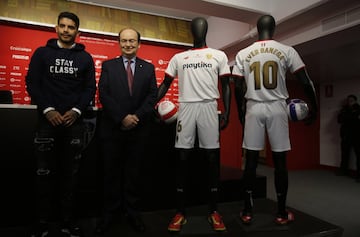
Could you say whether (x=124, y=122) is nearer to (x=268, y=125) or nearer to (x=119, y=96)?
(x=119, y=96)

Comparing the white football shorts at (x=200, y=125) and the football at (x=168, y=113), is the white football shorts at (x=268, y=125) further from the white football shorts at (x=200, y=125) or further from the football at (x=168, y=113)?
the football at (x=168, y=113)

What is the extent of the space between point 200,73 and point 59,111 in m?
1.03

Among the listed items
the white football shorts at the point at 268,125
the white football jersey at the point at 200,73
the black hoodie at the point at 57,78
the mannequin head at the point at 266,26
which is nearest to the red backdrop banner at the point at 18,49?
the black hoodie at the point at 57,78

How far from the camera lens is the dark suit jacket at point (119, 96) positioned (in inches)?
73.9

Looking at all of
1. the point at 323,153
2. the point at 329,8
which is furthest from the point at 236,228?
the point at 323,153

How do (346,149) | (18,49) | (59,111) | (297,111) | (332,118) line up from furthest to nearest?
(332,118)
(346,149)
(18,49)
(297,111)
(59,111)

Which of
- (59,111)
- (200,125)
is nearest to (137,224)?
(200,125)

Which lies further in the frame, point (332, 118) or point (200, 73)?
point (332, 118)

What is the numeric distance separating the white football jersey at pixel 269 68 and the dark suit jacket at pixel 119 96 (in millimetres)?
822

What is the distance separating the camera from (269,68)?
208 cm

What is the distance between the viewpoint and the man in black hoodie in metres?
1.74

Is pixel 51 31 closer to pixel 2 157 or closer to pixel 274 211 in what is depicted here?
pixel 2 157

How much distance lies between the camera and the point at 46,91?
5.81 feet

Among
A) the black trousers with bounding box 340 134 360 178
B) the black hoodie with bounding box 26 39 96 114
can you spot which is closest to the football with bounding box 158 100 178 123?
the black hoodie with bounding box 26 39 96 114
